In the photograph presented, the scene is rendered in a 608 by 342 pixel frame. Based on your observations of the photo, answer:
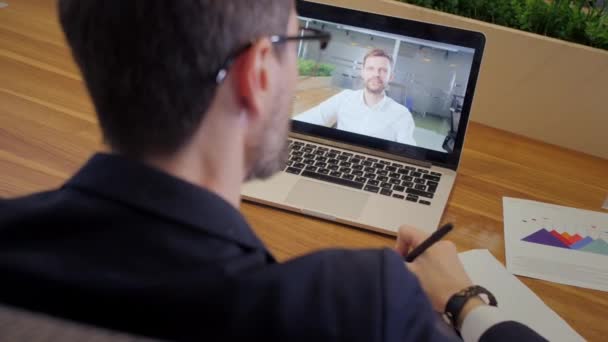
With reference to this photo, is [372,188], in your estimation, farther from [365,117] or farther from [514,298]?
[514,298]

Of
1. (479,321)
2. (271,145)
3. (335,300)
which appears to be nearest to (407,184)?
(479,321)

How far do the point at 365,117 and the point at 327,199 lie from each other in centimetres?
21

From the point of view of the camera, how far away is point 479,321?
0.79 metres

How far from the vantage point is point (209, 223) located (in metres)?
0.55

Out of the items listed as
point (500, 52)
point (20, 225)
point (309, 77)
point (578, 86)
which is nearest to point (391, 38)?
point (309, 77)

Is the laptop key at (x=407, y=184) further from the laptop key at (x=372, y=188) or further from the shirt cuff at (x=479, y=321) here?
the shirt cuff at (x=479, y=321)

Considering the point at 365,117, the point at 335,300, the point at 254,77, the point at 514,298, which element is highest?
the point at 254,77

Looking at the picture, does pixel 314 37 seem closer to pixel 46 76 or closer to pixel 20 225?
pixel 20 225

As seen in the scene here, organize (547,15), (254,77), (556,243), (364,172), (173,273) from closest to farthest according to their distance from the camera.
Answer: (173,273) → (254,77) → (556,243) → (364,172) → (547,15)

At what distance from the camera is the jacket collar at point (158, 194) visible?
53 cm

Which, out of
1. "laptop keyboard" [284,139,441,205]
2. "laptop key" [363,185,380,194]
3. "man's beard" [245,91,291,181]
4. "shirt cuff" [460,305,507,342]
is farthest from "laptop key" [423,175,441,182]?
"man's beard" [245,91,291,181]

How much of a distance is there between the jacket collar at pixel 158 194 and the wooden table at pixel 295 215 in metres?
0.38

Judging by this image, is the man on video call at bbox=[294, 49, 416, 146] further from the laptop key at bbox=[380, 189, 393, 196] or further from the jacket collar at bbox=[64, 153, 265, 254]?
the jacket collar at bbox=[64, 153, 265, 254]

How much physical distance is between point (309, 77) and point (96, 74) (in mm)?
676
